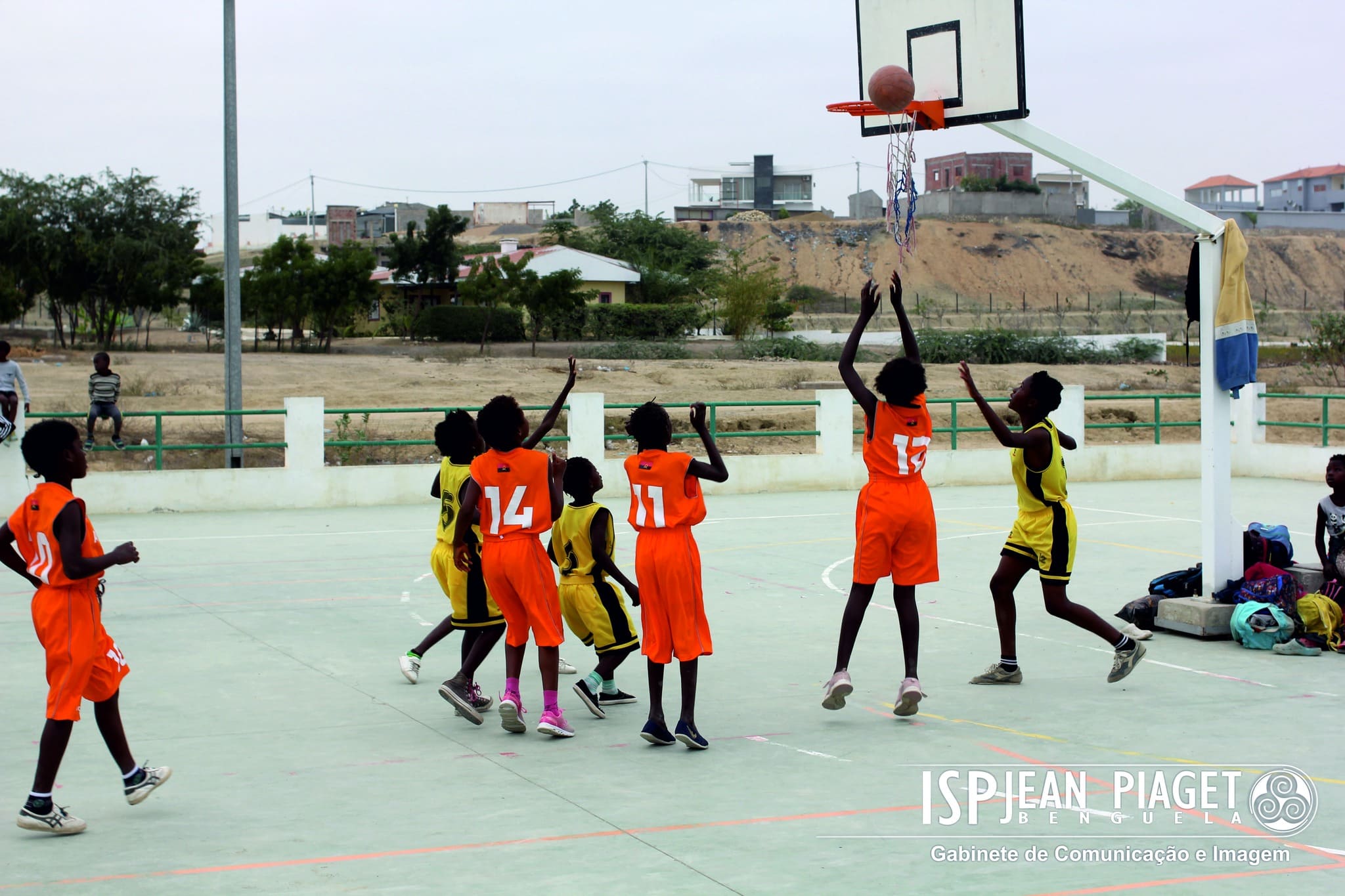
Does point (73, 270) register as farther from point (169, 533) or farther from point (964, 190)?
point (964, 190)

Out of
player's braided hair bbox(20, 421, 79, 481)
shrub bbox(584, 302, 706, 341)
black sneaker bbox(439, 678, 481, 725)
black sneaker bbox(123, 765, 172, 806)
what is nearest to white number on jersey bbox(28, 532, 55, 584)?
player's braided hair bbox(20, 421, 79, 481)

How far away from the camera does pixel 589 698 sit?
7.38m

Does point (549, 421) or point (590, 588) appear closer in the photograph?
point (549, 421)

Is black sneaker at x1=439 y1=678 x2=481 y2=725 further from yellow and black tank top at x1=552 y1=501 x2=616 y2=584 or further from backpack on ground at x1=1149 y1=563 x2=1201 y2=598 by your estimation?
backpack on ground at x1=1149 y1=563 x2=1201 y2=598

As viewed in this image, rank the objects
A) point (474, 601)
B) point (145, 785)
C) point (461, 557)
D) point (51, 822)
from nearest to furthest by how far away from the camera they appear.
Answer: point (51, 822) → point (145, 785) → point (461, 557) → point (474, 601)

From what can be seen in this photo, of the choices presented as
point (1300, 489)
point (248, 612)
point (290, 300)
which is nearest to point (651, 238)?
point (290, 300)

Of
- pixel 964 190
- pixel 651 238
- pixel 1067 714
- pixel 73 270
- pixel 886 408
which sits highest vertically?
pixel 964 190

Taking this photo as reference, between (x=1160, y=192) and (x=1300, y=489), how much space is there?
12697mm

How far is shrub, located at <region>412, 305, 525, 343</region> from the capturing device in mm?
57469

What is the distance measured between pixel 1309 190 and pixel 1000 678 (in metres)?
154

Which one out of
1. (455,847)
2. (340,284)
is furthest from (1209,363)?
(340,284)

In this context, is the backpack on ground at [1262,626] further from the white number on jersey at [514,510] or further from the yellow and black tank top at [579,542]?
the white number on jersey at [514,510]

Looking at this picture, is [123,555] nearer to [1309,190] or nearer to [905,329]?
[905,329]

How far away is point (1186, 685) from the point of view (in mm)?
8141
